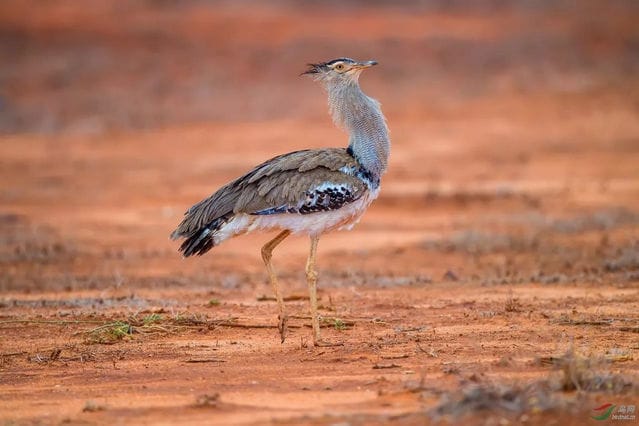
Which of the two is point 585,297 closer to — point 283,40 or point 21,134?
point 21,134

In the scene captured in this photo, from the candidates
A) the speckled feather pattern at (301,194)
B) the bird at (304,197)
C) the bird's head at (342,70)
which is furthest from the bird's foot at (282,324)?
the bird's head at (342,70)

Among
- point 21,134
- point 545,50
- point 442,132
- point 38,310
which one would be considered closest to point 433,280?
point 38,310

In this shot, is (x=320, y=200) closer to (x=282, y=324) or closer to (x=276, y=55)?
(x=282, y=324)

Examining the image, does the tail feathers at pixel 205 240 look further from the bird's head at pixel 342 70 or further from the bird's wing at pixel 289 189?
the bird's head at pixel 342 70

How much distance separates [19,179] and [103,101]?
736 centimetres

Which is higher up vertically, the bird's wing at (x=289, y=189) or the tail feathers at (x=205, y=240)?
the bird's wing at (x=289, y=189)

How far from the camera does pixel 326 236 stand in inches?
536

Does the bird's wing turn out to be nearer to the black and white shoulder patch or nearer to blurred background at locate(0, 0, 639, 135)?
the black and white shoulder patch

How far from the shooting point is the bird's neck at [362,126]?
24.1 ft

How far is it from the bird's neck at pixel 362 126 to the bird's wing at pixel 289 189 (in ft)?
0.38

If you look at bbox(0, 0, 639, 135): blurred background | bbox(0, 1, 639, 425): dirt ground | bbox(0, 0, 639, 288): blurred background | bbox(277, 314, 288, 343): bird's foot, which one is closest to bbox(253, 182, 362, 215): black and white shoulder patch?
bbox(277, 314, 288, 343): bird's foot

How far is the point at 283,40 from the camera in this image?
28.8 meters

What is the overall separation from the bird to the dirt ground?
76 centimetres

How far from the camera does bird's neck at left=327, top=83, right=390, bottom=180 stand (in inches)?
289
